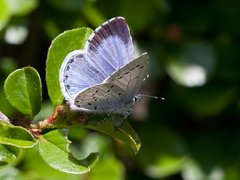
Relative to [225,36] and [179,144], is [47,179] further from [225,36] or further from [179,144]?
[225,36]

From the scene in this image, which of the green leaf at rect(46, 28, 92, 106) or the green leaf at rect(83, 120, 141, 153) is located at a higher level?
the green leaf at rect(46, 28, 92, 106)

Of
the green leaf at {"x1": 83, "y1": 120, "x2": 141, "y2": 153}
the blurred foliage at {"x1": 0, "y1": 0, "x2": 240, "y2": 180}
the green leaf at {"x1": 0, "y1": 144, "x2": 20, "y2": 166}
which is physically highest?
the green leaf at {"x1": 0, "y1": 144, "x2": 20, "y2": 166}

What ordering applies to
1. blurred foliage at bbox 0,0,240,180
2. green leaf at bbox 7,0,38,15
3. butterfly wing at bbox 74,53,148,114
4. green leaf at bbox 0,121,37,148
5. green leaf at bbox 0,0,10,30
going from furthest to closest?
blurred foliage at bbox 0,0,240,180 → green leaf at bbox 7,0,38,15 → green leaf at bbox 0,0,10,30 → butterfly wing at bbox 74,53,148,114 → green leaf at bbox 0,121,37,148

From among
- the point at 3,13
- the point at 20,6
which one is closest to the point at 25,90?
the point at 3,13

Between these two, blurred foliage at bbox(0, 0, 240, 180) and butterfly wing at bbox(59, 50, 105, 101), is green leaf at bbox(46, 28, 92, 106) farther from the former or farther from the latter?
blurred foliage at bbox(0, 0, 240, 180)

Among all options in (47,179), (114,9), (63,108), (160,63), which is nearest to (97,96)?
(63,108)

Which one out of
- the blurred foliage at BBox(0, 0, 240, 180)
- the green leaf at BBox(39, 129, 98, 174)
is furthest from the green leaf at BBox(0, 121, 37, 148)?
the blurred foliage at BBox(0, 0, 240, 180)

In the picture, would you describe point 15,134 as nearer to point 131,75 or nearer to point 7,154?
point 7,154
